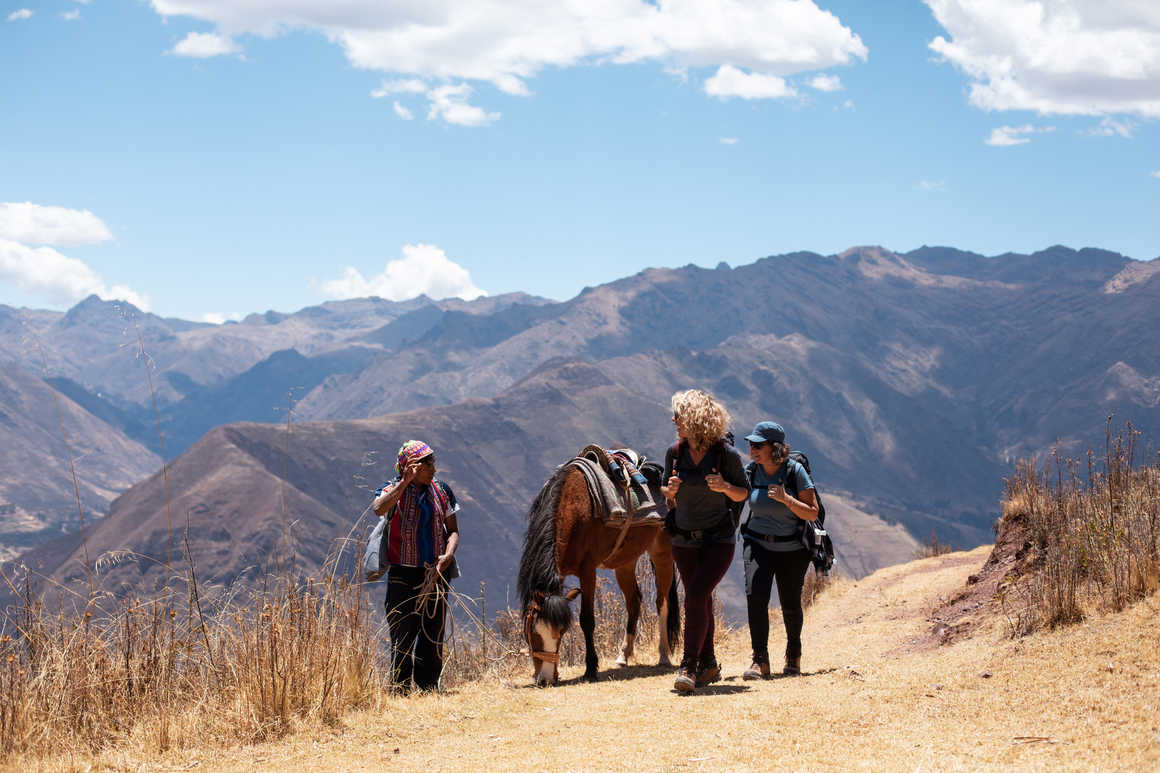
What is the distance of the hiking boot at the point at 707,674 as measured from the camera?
6789 millimetres

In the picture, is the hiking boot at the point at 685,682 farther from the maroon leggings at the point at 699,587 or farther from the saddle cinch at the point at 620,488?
the saddle cinch at the point at 620,488

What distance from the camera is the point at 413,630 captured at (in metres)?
6.95

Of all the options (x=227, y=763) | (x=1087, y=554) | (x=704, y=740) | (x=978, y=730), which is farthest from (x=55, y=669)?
(x=1087, y=554)

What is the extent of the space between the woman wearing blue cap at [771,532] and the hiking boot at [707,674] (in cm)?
38

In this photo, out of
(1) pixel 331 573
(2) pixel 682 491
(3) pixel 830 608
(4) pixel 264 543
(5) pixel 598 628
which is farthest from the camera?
(4) pixel 264 543

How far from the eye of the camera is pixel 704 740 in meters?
5.02

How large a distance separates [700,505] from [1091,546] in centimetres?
299

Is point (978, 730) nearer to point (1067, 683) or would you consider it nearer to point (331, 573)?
point (1067, 683)

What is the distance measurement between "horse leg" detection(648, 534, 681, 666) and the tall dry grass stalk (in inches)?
109

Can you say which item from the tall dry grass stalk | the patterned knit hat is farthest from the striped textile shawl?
the tall dry grass stalk

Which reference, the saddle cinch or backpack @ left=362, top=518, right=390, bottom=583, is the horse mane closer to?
the saddle cinch

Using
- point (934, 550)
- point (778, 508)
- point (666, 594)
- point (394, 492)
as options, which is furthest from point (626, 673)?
point (934, 550)

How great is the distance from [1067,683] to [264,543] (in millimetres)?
148862

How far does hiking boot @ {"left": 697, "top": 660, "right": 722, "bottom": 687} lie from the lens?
679cm
